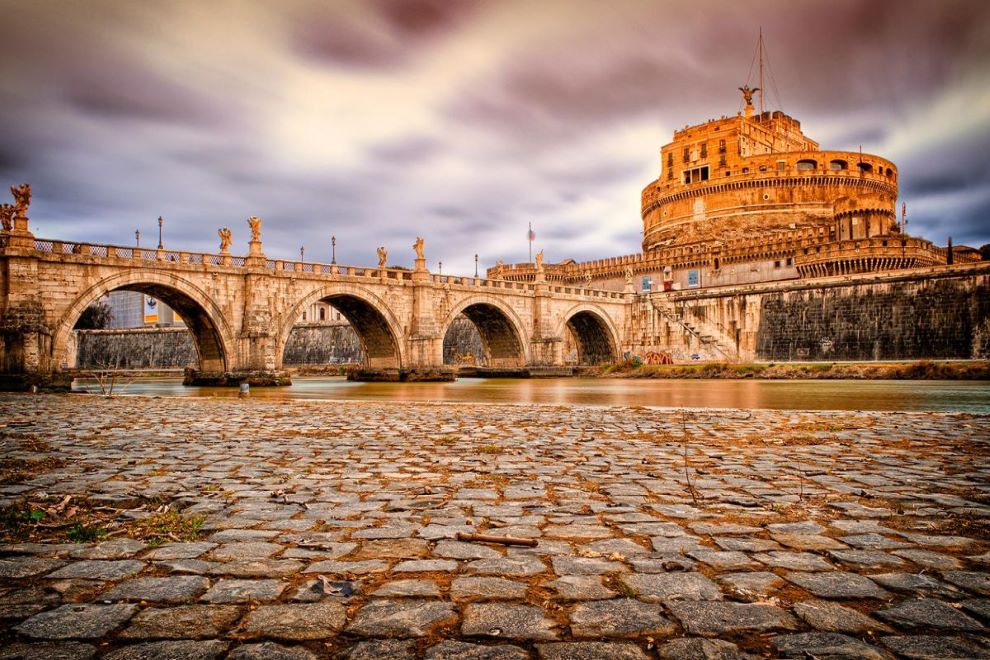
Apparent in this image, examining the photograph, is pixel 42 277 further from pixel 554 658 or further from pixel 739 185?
pixel 739 185

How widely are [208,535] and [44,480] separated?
273 centimetres

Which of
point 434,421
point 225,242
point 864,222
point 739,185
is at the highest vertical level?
point 739,185

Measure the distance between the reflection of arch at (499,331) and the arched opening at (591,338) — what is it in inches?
318

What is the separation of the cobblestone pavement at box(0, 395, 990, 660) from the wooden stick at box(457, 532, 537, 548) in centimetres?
6

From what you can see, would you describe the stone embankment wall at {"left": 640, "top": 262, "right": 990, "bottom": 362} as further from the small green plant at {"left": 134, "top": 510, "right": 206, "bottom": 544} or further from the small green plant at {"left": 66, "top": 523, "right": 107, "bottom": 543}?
the small green plant at {"left": 66, "top": 523, "right": 107, "bottom": 543}

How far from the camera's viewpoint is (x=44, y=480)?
5699 millimetres

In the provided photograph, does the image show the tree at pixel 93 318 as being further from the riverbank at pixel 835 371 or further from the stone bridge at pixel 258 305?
the riverbank at pixel 835 371

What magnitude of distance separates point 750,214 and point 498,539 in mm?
75403

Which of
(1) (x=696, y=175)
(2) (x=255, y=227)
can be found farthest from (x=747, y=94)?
(2) (x=255, y=227)

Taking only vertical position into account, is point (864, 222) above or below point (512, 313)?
above

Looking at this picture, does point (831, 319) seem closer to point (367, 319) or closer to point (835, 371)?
point (835, 371)

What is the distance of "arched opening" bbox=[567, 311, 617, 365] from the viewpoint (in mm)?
58688

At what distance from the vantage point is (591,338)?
2392 inches

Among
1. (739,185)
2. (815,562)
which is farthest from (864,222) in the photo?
(815,562)
